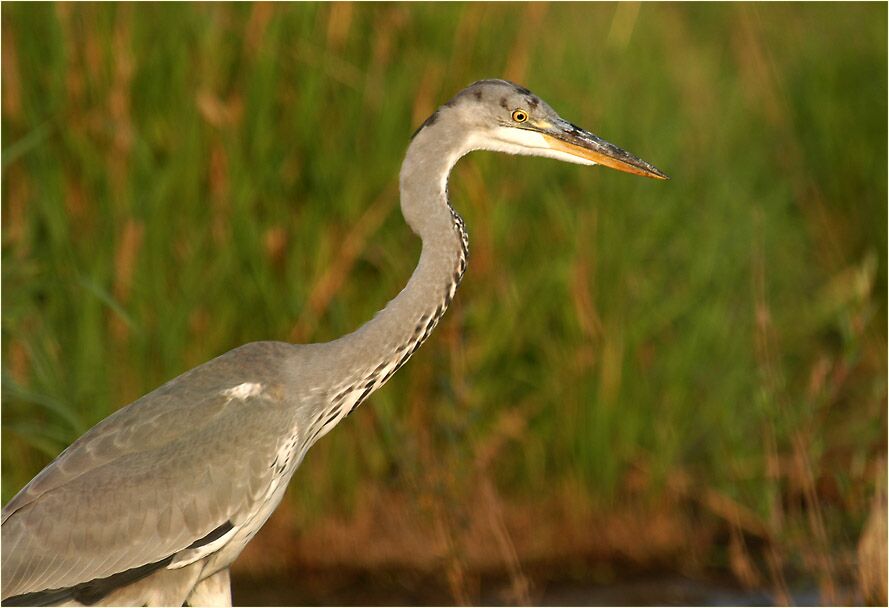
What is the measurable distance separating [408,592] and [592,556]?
734 mm

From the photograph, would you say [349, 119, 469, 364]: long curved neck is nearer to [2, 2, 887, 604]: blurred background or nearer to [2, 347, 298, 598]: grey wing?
[2, 347, 298, 598]: grey wing

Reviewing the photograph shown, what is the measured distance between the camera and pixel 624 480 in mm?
5875

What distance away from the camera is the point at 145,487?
13.3 ft

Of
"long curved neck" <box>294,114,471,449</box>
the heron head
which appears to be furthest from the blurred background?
the heron head

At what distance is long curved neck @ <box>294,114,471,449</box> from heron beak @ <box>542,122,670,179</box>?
250 mm

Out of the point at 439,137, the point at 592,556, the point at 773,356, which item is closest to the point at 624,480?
the point at 592,556

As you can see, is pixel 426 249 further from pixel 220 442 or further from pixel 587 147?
pixel 220 442

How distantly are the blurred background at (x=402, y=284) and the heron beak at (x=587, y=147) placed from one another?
3.95ft

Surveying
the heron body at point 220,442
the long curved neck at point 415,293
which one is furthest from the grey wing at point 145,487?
the long curved neck at point 415,293

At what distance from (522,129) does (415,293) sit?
54 cm

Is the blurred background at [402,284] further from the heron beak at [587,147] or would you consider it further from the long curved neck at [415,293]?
the heron beak at [587,147]

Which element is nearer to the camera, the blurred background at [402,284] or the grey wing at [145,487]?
the grey wing at [145,487]

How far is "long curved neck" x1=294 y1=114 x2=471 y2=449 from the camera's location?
13.3 feet

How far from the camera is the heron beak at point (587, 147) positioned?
4.16 m
